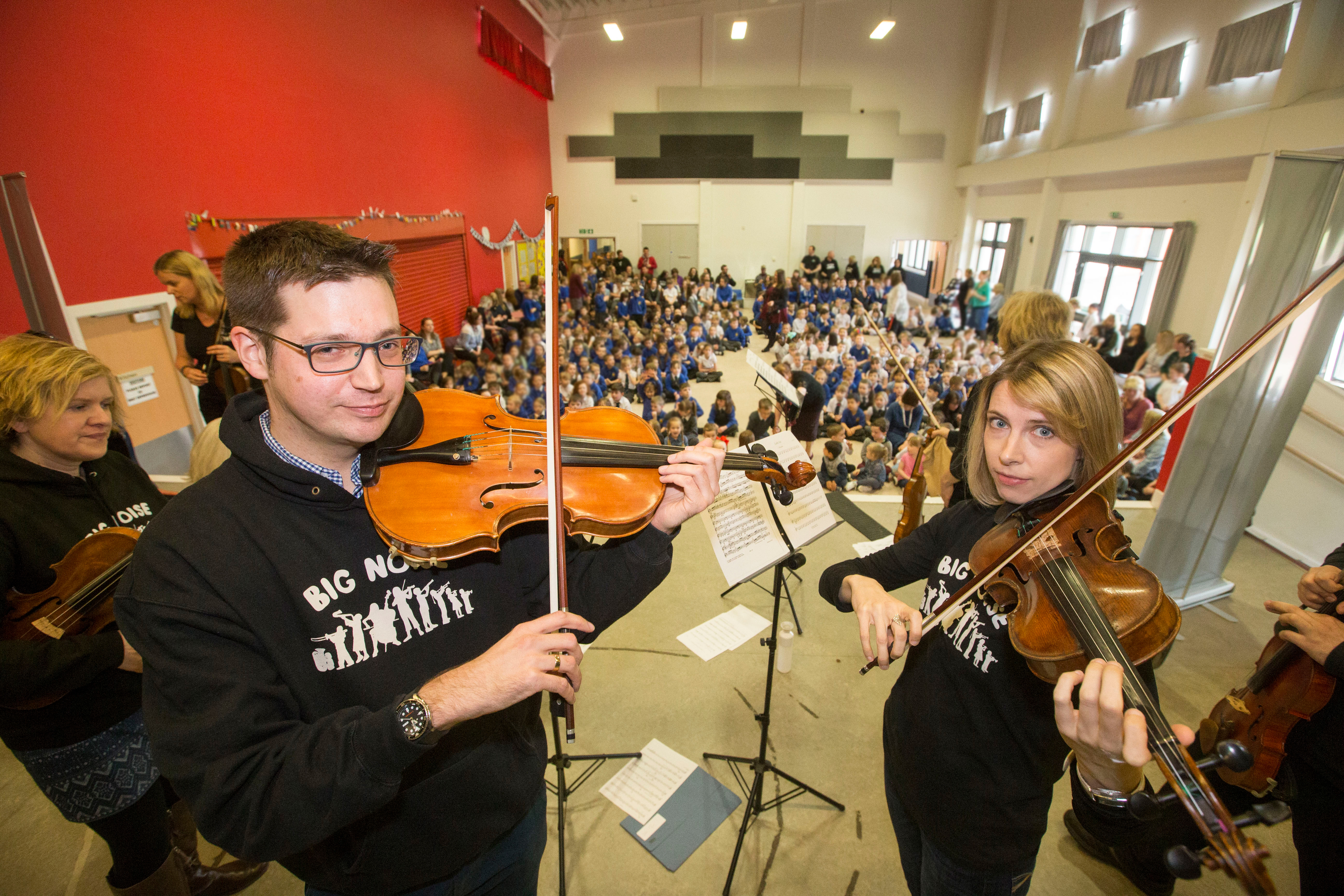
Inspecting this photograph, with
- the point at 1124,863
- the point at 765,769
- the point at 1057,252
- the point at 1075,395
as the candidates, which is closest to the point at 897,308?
the point at 1057,252

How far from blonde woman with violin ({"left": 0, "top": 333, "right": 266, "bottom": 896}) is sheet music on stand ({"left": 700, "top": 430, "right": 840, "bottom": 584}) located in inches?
69.2

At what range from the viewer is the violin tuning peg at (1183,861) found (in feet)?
2.64

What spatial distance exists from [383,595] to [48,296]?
4693 millimetres

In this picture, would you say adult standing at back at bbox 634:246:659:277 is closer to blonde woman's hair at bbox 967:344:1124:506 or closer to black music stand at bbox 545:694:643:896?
black music stand at bbox 545:694:643:896

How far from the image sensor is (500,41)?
12.4m

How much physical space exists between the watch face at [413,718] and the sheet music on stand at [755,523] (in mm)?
1335

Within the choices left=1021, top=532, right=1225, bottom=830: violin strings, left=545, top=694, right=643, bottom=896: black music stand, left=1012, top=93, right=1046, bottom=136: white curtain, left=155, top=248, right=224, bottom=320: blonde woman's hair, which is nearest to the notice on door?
left=155, top=248, right=224, bottom=320: blonde woman's hair

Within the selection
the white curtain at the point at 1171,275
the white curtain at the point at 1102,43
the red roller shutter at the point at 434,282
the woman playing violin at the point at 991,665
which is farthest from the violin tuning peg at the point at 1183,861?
the white curtain at the point at 1102,43

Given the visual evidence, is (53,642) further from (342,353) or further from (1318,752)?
(1318,752)

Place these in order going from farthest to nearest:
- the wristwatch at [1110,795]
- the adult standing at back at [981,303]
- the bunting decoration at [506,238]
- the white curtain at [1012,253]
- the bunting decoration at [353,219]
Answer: the adult standing at back at [981,303]
the white curtain at [1012,253]
the bunting decoration at [506,238]
the bunting decoration at [353,219]
the wristwatch at [1110,795]

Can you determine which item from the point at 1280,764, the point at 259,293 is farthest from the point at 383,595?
the point at 1280,764

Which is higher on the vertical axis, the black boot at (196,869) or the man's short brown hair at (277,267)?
the man's short brown hair at (277,267)

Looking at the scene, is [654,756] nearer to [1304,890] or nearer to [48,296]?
[1304,890]

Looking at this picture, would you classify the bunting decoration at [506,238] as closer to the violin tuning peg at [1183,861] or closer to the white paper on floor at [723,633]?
the white paper on floor at [723,633]
